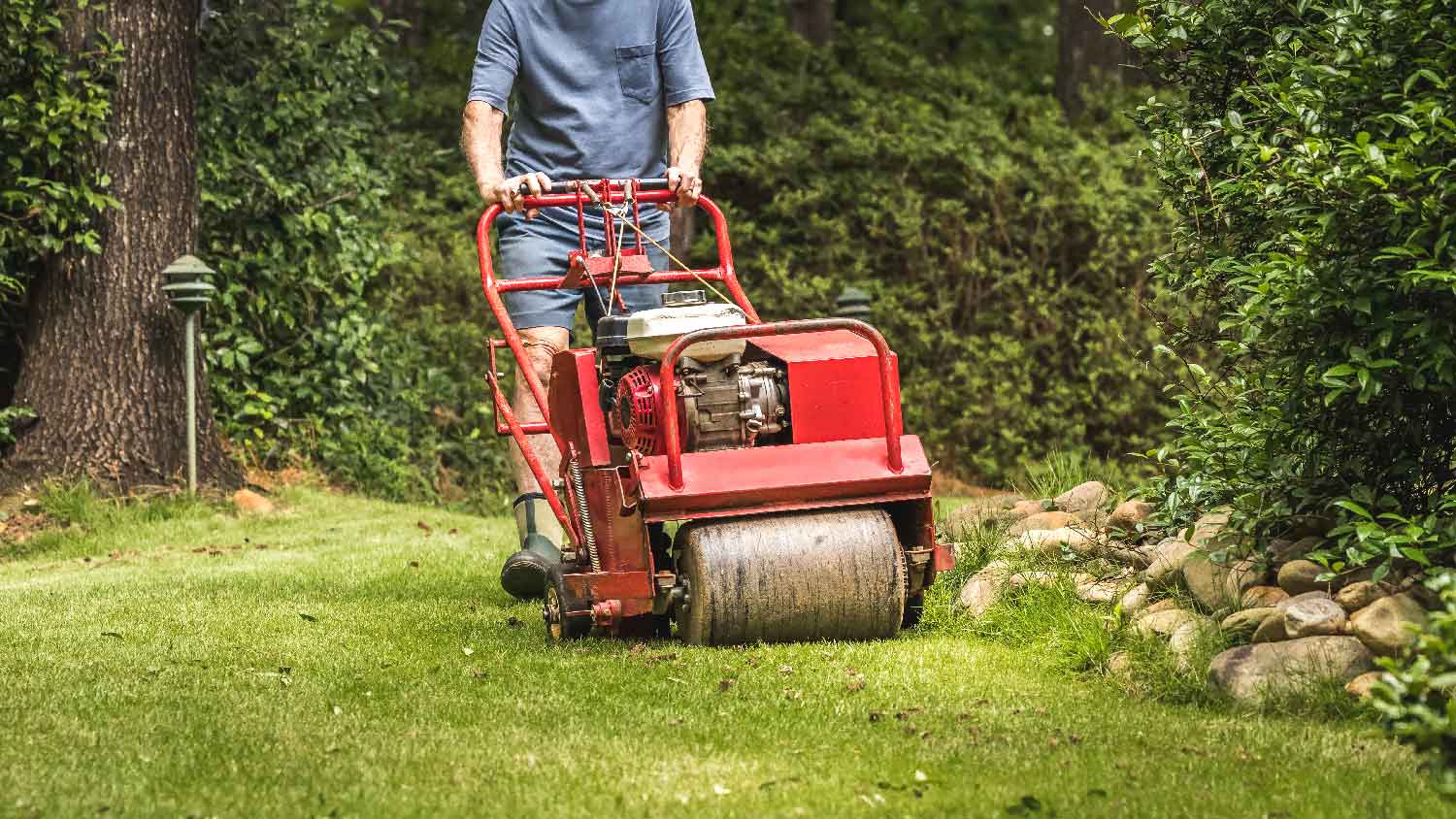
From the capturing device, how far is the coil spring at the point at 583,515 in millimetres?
4750

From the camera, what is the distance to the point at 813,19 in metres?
14.8

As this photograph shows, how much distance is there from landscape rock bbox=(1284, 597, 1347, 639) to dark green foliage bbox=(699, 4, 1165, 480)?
22.0 ft

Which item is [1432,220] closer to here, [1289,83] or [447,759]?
[1289,83]

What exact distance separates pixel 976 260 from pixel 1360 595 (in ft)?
22.9

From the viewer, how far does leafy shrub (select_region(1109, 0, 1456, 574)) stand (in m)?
3.88

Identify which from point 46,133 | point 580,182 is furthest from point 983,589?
point 46,133

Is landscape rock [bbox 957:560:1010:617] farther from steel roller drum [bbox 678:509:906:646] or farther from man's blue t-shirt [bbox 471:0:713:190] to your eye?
man's blue t-shirt [bbox 471:0:713:190]

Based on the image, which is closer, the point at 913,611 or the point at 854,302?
the point at 913,611

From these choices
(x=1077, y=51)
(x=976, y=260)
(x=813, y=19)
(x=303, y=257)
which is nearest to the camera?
(x=303, y=257)

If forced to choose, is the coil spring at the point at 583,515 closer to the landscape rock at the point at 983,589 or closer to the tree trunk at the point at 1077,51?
the landscape rock at the point at 983,589

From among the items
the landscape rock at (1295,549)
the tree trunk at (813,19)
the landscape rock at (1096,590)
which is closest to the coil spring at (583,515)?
the landscape rock at (1096,590)

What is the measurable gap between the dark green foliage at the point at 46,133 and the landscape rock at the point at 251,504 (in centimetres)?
134

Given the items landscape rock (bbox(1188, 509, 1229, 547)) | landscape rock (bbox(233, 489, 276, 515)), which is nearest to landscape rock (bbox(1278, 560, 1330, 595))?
landscape rock (bbox(1188, 509, 1229, 547))

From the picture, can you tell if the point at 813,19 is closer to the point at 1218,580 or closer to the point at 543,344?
the point at 543,344
